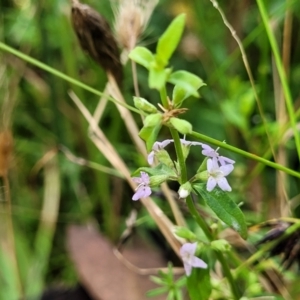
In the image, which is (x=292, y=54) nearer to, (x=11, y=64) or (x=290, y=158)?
(x=290, y=158)

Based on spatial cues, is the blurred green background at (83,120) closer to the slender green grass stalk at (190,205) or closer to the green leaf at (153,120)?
the slender green grass stalk at (190,205)

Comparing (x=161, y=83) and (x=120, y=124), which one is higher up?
(x=161, y=83)

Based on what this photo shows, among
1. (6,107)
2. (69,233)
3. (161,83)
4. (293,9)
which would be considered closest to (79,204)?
(69,233)

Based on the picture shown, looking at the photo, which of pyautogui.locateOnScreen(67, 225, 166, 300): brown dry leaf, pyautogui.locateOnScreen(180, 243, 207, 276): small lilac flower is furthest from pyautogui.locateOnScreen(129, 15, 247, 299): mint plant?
pyautogui.locateOnScreen(67, 225, 166, 300): brown dry leaf

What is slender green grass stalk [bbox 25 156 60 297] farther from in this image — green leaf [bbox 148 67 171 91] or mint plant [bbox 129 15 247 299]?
green leaf [bbox 148 67 171 91]

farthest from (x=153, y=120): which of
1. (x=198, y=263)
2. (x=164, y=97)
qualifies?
(x=198, y=263)

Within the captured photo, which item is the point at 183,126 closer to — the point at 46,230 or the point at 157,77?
the point at 157,77
